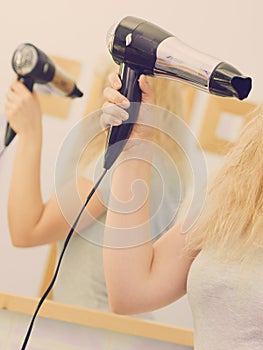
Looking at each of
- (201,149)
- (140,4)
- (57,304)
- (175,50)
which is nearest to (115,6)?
(140,4)

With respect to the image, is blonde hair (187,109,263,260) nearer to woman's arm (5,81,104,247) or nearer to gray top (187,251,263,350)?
gray top (187,251,263,350)

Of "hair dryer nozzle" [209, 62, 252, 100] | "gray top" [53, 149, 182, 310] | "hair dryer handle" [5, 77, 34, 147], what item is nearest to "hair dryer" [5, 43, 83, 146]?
"hair dryer handle" [5, 77, 34, 147]

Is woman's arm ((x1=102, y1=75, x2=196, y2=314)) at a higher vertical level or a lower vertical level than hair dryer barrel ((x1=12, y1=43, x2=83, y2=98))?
lower

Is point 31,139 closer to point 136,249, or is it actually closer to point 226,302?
point 136,249

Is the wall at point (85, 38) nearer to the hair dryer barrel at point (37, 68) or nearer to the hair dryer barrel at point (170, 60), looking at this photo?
the hair dryer barrel at point (37, 68)

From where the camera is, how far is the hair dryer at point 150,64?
806 mm

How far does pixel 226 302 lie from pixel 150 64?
0.31 meters

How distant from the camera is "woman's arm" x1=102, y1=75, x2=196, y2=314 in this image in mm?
851

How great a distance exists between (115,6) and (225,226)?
58 cm

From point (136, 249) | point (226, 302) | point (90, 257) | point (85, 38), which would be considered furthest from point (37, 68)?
point (226, 302)

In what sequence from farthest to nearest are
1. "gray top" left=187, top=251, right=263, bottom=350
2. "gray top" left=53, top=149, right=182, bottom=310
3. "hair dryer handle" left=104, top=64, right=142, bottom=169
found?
"gray top" left=53, top=149, right=182, bottom=310, "hair dryer handle" left=104, top=64, right=142, bottom=169, "gray top" left=187, top=251, right=263, bottom=350

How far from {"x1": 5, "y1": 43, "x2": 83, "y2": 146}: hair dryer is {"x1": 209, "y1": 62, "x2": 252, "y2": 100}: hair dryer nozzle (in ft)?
1.51

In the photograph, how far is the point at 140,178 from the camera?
92 cm

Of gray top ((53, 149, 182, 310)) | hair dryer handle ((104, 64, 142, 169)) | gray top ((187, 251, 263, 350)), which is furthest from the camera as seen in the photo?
gray top ((53, 149, 182, 310))
